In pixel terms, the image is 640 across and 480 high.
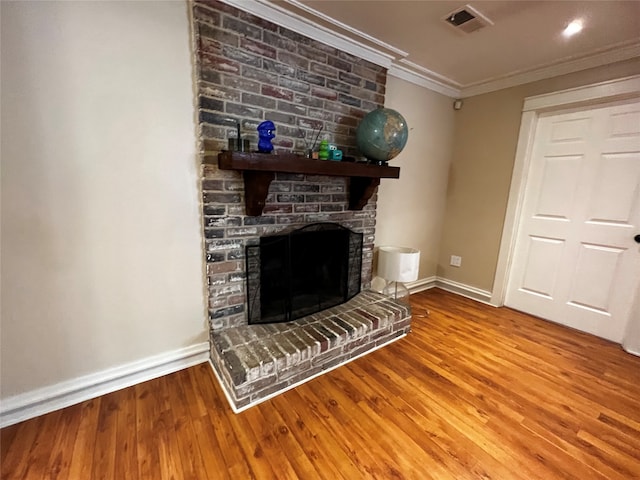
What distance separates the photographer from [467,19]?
1718 mm

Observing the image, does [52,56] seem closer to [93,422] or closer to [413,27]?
[93,422]

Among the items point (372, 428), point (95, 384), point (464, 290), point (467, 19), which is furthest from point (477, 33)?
point (95, 384)

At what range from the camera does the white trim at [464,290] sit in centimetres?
296

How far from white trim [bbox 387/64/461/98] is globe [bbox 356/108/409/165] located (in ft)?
2.55

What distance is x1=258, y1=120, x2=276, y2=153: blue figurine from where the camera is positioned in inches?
62.1

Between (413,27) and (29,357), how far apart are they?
2981mm

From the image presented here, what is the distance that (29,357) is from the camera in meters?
1.34

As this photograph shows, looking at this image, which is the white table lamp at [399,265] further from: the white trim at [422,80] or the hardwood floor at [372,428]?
the white trim at [422,80]

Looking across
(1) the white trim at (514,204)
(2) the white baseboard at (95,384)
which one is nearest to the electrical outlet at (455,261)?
(1) the white trim at (514,204)

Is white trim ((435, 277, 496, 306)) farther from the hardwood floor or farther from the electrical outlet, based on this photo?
the hardwood floor

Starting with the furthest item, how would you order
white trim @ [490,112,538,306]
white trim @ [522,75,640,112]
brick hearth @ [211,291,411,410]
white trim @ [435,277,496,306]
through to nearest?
white trim @ [435,277,496,306] < white trim @ [490,112,538,306] < white trim @ [522,75,640,112] < brick hearth @ [211,291,411,410]

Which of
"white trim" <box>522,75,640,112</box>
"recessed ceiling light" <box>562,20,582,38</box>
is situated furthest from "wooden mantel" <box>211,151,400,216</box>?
"white trim" <box>522,75,640,112</box>

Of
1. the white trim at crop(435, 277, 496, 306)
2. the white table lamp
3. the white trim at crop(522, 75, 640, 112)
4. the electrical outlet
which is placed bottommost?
the white trim at crop(435, 277, 496, 306)

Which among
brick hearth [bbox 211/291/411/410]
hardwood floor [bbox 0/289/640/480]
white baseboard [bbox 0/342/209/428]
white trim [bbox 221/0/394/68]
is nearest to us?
hardwood floor [bbox 0/289/640/480]
